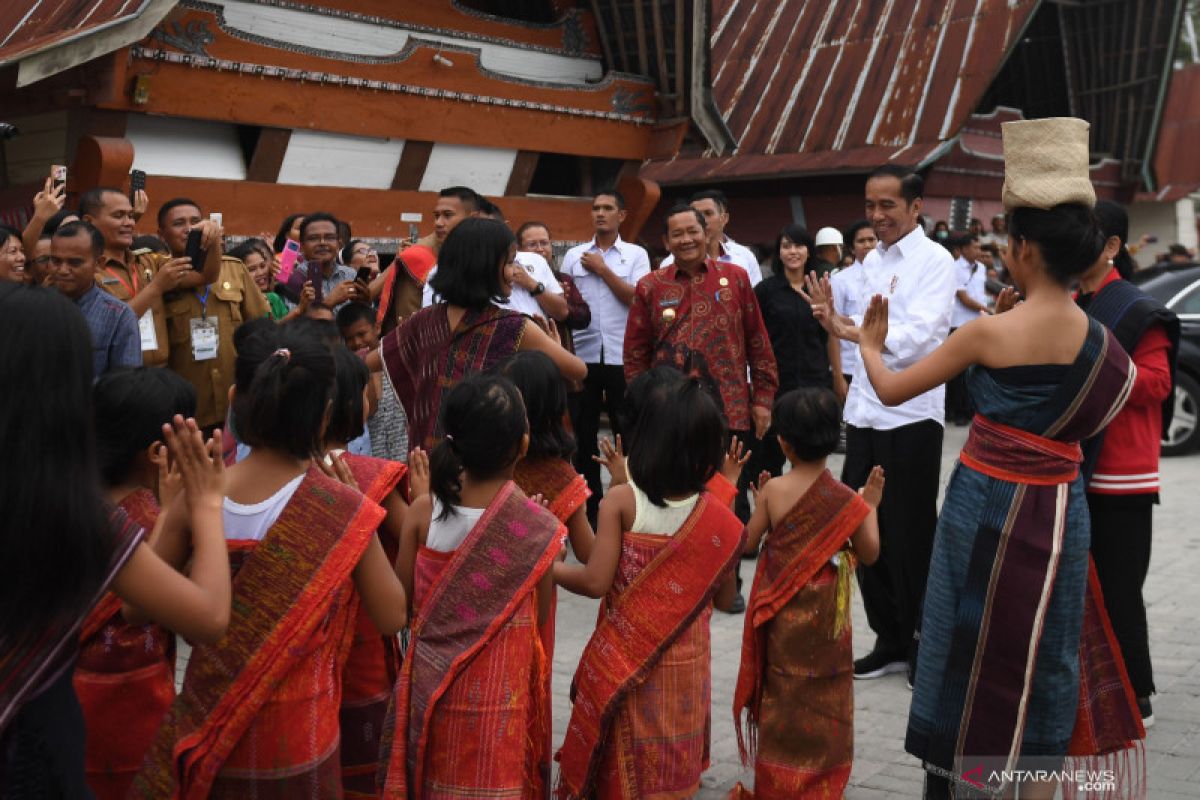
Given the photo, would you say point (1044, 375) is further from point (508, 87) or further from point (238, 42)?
point (508, 87)

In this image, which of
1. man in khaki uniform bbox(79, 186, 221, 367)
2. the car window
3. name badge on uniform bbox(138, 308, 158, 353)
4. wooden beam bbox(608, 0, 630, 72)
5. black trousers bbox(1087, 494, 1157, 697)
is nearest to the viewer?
black trousers bbox(1087, 494, 1157, 697)

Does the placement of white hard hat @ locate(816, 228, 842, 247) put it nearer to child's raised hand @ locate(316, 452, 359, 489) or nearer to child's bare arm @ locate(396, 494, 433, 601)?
child's bare arm @ locate(396, 494, 433, 601)

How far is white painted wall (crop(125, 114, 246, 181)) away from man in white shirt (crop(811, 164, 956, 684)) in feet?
15.8

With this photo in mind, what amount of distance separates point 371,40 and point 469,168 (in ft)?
4.50

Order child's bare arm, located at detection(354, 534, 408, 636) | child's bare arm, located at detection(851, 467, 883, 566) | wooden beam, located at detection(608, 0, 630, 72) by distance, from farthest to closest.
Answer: wooden beam, located at detection(608, 0, 630, 72)
child's bare arm, located at detection(851, 467, 883, 566)
child's bare arm, located at detection(354, 534, 408, 636)

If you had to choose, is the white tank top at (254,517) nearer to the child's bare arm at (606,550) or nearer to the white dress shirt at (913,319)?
the child's bare arm at (606,550)

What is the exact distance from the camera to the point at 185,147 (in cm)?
803

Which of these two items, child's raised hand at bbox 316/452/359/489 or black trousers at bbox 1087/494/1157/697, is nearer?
child's raised hand at bbox 316/452/359/489

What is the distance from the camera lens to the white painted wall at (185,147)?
7751 mm

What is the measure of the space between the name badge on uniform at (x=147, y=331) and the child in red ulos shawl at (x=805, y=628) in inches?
115

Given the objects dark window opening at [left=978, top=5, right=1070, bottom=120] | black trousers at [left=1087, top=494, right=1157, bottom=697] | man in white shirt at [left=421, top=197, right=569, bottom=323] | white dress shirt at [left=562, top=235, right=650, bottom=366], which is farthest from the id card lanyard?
dark window opening at [left=978, top=5, right=1070, bottom=120]

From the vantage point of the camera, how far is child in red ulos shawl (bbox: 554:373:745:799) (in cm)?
337

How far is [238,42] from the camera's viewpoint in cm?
794

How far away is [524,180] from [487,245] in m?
6.20
